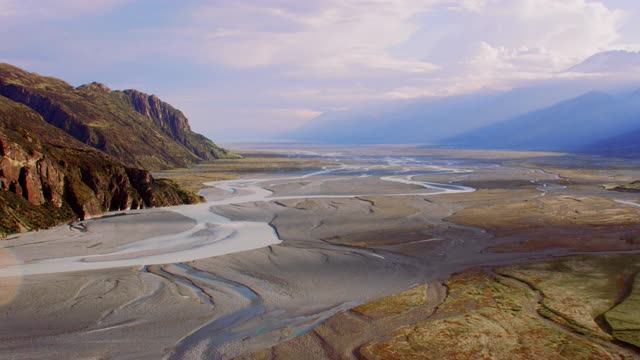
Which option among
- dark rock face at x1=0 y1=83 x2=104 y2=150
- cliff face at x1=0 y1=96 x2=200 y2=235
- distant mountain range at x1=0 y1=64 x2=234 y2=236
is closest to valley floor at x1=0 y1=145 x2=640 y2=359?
cliff face at x1=0 y1=96 x2=200 y2=235

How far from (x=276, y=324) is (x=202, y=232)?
31.6 m

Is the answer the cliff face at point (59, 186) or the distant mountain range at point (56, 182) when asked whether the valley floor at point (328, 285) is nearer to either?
the cliff face at point (59, 186)

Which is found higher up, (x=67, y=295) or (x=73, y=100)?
(x=73, y=100)

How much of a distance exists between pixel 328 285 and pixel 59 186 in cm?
4347

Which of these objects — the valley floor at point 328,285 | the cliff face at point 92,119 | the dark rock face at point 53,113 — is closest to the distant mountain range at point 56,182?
the valley floor at point 328,285

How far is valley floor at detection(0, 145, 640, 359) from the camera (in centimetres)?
2733

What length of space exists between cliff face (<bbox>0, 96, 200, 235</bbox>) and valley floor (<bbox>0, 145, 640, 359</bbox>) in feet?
10.2

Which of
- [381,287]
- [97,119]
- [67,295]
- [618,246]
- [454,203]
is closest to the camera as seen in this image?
[67,295]

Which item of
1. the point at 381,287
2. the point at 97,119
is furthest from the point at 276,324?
the point at 97,119

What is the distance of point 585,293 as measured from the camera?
115ft

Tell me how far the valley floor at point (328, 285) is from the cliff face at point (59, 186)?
3101 mm

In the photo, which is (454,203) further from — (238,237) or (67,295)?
(67,295)

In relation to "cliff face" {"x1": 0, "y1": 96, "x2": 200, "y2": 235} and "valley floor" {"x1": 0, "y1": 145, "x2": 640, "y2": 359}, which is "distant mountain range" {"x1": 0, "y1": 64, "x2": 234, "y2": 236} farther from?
"valley floor" {"x1": 0, "y1": 145, "x2": 640, "y2": 359}

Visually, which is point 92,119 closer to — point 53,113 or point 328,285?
point 53,113
